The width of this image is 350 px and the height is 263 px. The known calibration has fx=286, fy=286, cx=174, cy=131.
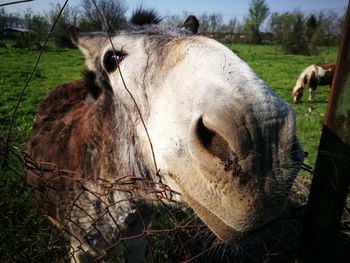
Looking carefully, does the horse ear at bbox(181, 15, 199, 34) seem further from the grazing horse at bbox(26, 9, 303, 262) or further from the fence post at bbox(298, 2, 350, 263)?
the fence post at bbox(298, 2, 350, 263)

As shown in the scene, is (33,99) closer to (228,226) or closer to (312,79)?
(228,226)

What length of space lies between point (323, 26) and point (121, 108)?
39.5m

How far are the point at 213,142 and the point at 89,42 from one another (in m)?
1.93

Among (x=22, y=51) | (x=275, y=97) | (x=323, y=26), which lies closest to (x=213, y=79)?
(x=275, y=97)

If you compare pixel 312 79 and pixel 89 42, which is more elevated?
pixel 89 42

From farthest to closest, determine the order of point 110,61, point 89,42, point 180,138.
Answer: point 89,42 < point 110,61 < point 180,138

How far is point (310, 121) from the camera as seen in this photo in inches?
426

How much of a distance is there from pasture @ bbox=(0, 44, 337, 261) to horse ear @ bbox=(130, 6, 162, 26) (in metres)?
1.30

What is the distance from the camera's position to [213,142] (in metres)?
1.46

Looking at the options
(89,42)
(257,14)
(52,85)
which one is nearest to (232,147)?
(89,42)

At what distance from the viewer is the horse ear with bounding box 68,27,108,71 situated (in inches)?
108

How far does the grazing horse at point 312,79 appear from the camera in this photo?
1591 centimetres

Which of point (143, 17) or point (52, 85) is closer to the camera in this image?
point (143, 17)

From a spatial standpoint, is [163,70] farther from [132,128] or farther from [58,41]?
[58,41]
